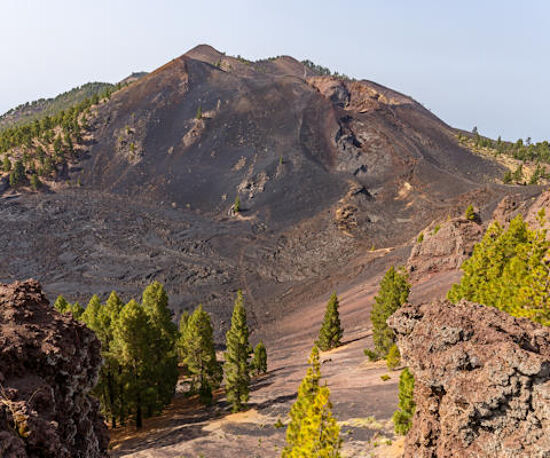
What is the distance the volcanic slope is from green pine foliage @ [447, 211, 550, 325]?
146 feet

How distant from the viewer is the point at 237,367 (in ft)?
106

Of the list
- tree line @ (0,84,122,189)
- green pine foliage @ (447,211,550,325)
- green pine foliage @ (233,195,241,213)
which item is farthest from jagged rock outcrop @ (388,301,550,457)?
tree line @ (0,84,122,189)

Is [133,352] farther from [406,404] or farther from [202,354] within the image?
[406,404]

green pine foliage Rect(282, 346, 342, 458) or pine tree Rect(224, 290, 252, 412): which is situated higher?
green pine foliage Rect(282, 346, 342, 458)

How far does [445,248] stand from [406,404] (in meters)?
45.3

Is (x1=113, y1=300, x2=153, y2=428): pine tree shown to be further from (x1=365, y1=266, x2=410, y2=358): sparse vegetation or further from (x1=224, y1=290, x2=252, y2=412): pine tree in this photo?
(x1=365, y1=266, x2=410, y2=358): sparse vegetation

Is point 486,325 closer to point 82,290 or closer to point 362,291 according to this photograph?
point 362,291

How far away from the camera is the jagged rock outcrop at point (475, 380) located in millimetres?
9594

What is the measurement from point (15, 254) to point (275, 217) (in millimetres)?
59495

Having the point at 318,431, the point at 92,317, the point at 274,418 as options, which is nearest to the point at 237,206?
the point at 92,317

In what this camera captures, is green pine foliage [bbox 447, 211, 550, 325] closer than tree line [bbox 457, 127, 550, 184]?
Yes

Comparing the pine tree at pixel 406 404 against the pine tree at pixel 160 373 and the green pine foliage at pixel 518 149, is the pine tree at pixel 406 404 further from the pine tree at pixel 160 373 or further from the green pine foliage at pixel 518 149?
the green pine foliage at pixel 518 149

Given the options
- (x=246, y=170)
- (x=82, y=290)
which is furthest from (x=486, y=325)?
(x=246, y=170)

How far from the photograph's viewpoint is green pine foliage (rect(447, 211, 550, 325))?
19172 millimetres
